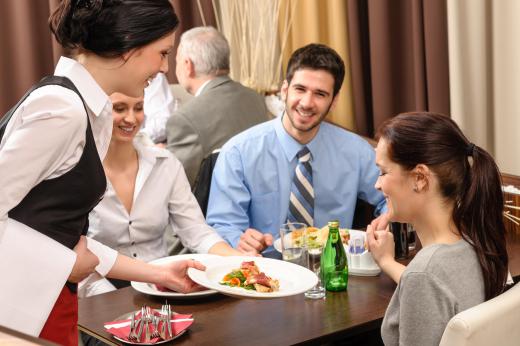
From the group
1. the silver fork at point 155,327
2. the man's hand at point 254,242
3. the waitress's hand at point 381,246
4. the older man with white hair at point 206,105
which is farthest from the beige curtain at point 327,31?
the silver fork at point 155,327

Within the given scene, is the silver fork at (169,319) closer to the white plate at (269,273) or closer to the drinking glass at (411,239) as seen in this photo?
the white plate at (269,273)

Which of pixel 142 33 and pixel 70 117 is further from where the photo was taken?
pixel 142 33

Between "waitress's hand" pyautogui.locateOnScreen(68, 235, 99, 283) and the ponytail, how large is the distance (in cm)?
79

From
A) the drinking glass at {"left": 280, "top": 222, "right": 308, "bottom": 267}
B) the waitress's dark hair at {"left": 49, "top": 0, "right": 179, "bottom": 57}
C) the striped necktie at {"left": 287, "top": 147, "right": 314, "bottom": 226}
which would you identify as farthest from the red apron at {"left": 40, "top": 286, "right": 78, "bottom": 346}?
the striped necktie at {"left": 287, "top": 147, "right": 314, "bottom": 226}

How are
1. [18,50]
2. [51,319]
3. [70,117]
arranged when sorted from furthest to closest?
[18,50], [51,319], [70,117]

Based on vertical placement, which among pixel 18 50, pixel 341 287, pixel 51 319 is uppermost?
pixel 18 50

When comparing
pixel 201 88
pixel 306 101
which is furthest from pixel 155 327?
pixel 201 88

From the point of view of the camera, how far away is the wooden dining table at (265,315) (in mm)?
1923

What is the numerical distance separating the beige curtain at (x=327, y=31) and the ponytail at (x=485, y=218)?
227 cm

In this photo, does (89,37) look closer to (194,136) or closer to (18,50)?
(194,136)

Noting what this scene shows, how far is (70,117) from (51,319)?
0.42m

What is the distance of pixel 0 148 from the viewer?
1.53 metres

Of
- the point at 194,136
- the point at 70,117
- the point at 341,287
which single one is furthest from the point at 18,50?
the point at 70,117

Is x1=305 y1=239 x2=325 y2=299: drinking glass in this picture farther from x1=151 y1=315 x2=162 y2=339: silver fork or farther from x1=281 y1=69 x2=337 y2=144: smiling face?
x1=281 y1=69 x2=337 y2=144: smiling face
